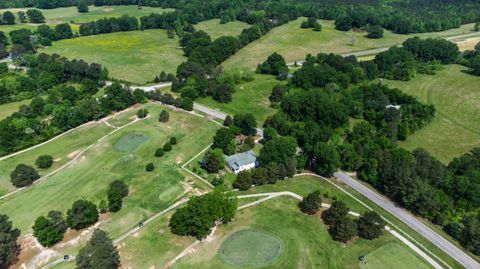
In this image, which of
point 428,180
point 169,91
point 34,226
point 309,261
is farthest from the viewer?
point 169,91

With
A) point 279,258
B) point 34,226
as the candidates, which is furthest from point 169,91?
point 279,258

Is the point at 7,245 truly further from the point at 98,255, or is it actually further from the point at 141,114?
the point at 141,114

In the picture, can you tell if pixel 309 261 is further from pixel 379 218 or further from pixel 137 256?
pixel 137 256

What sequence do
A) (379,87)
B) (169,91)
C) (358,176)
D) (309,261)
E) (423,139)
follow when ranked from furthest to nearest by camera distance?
(169,91), (379,87), (423,139), (358,176), (309,261)

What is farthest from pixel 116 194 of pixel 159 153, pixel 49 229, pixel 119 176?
pixel 159 153

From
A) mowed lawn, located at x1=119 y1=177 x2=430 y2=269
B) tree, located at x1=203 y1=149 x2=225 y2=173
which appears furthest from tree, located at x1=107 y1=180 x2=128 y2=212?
tree, located at x1=203 y1=149 x2=225 y2=173

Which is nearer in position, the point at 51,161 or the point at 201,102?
the point at 51,161

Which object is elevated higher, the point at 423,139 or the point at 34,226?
the point at 34,226
